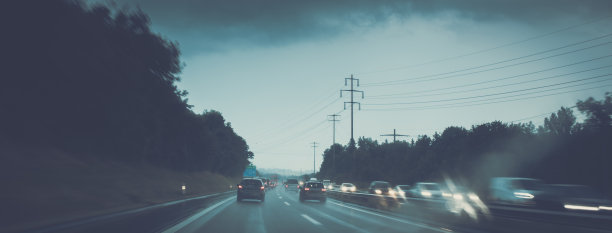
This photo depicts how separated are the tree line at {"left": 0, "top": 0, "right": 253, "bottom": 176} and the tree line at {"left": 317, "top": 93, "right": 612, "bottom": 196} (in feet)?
75.9

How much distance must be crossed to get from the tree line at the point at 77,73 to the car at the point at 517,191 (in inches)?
848

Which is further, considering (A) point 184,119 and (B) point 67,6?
(A) point 184,119

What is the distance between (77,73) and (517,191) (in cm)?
2382

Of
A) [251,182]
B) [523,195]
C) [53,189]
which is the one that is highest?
[251,182]

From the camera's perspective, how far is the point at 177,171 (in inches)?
2483

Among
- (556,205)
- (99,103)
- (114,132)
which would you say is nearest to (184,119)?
(114,132)

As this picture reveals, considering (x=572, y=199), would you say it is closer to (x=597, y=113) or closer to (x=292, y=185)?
(x=597, y=113)

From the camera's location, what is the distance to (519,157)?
47.8 m

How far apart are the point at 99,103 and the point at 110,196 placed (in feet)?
18.7

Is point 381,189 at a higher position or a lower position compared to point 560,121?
lower

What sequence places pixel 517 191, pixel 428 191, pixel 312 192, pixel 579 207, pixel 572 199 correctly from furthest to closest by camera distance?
pixel 428 191, pixel 312 192, pixel 517 191, pixel 572 199, pixel 579 207

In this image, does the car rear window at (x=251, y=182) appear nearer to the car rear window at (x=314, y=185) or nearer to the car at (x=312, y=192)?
the car at (x=312, y=192)

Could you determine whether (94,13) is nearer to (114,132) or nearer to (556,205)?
(114,132)

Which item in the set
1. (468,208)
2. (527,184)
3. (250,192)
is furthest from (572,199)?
(250,192)
